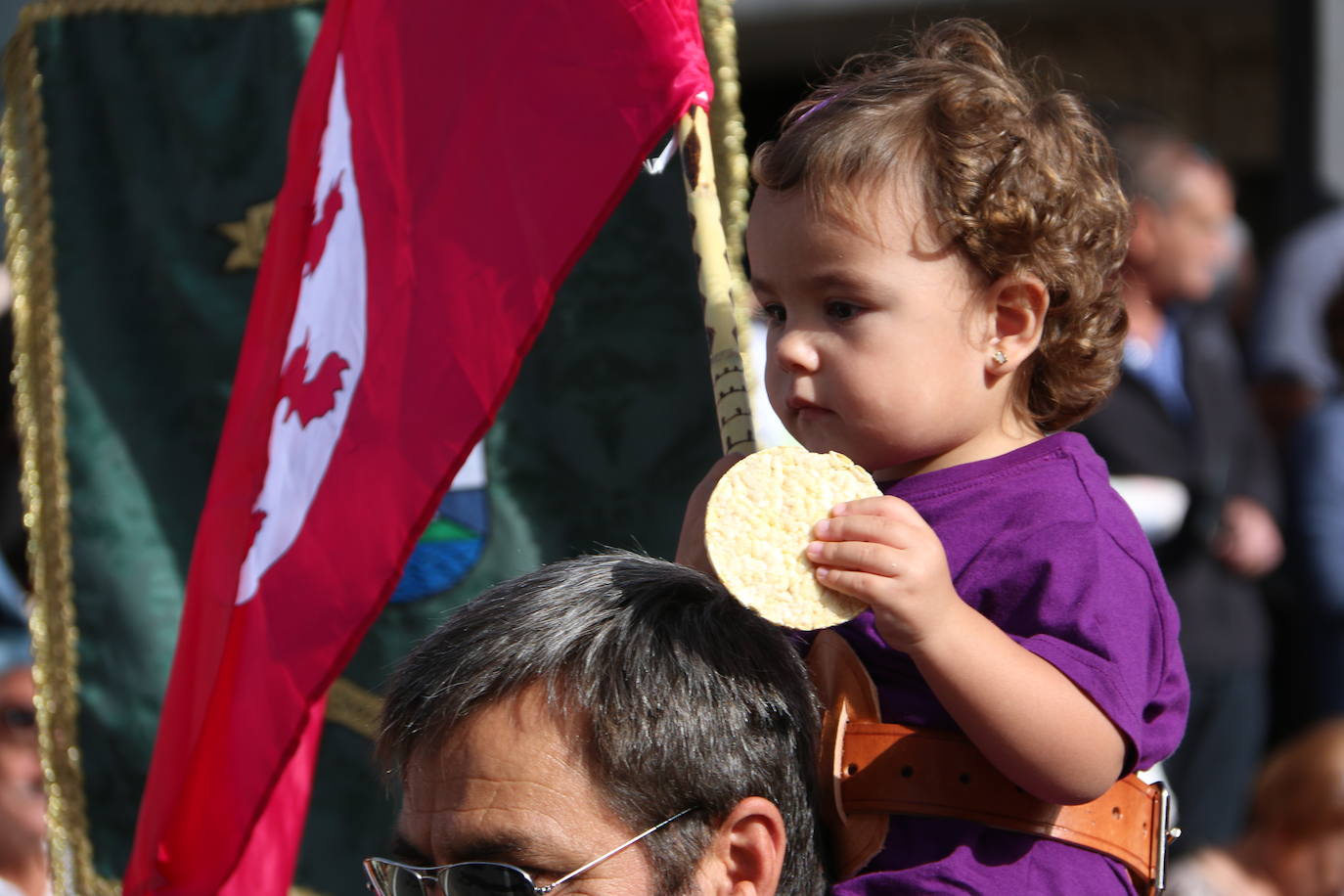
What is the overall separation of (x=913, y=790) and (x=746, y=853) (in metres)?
0.19

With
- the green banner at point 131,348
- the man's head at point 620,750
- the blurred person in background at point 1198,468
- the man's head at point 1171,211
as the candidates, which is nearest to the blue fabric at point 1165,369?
the blurred person in background at point 1198,468

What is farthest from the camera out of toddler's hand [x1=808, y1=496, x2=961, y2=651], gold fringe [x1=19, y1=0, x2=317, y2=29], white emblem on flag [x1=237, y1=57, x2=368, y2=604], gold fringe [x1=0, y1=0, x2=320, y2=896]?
gold fringe [x1=0, y1=0, x2=320, y2=896]

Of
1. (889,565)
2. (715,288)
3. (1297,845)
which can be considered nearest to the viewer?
(889,565)

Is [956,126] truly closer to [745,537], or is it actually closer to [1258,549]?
[745,537]

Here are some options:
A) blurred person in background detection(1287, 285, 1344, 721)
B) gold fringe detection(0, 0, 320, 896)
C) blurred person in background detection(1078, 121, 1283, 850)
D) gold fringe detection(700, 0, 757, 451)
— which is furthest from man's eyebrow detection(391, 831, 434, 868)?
blurred person in background detection(1287, 285, 1344, 721)

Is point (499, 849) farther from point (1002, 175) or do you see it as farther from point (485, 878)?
point (1002, 175)

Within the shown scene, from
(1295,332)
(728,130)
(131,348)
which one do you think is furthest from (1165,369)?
(131,348)

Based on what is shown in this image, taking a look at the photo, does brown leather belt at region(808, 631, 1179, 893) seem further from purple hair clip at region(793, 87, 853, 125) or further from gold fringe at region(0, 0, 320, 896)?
gold fringe at region(0, 0, 320, 896)

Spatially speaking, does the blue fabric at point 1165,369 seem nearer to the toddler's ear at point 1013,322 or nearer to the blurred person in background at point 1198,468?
the blurred person in background at point 1198,468

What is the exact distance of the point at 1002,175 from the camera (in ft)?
7.11

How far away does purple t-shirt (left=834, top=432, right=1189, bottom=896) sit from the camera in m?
2.03

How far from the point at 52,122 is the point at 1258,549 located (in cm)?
337

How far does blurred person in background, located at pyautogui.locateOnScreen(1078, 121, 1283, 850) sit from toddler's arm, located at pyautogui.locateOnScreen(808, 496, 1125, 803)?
10.2 feet

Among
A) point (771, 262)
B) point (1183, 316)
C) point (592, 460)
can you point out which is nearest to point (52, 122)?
point (592, 460)
